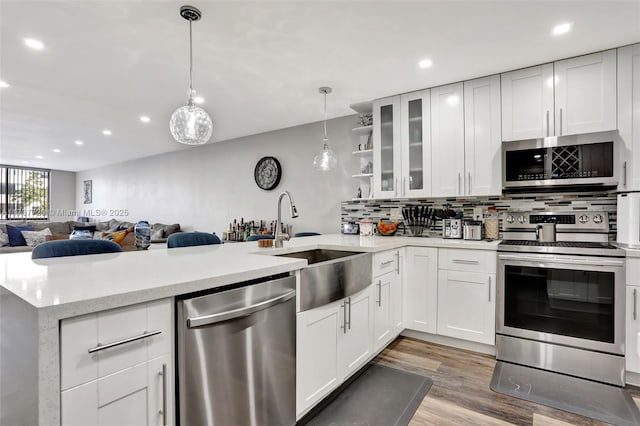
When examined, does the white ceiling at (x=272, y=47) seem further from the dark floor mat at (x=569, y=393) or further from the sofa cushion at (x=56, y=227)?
the sofa cushion at (x=56, y=227)

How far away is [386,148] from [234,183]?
2.94m

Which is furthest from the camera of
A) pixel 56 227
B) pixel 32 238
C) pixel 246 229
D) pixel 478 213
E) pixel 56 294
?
pixel 56 227

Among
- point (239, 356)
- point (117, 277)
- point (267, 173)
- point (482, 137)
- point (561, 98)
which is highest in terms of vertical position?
point (561, 98)

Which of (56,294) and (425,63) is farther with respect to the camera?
(425,63)

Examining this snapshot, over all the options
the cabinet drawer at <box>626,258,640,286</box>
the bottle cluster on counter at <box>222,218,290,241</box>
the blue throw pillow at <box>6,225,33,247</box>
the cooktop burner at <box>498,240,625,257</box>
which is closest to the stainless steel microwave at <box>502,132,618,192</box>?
the cooktop burner at <box>498,240,625,257</box>

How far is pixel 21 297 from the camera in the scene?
884mm

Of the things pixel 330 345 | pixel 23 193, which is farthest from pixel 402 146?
pixel 23 193

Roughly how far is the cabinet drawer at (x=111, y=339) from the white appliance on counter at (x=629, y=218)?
3041 millimetres

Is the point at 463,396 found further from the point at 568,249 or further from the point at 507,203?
the point at 507,203

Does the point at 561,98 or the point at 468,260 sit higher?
the point at 561,98

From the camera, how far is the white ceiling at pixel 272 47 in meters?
2.03

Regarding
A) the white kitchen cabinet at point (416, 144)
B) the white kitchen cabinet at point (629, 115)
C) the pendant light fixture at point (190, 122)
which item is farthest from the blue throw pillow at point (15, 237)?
the white kitchen cabinet at point (629, 115)

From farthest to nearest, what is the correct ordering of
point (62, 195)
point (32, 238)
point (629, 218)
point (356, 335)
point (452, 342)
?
point (62, 195), point (32, 238), point (452, 342), point (629, 218), point (356, 335)

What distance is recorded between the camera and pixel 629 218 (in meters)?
2.33
